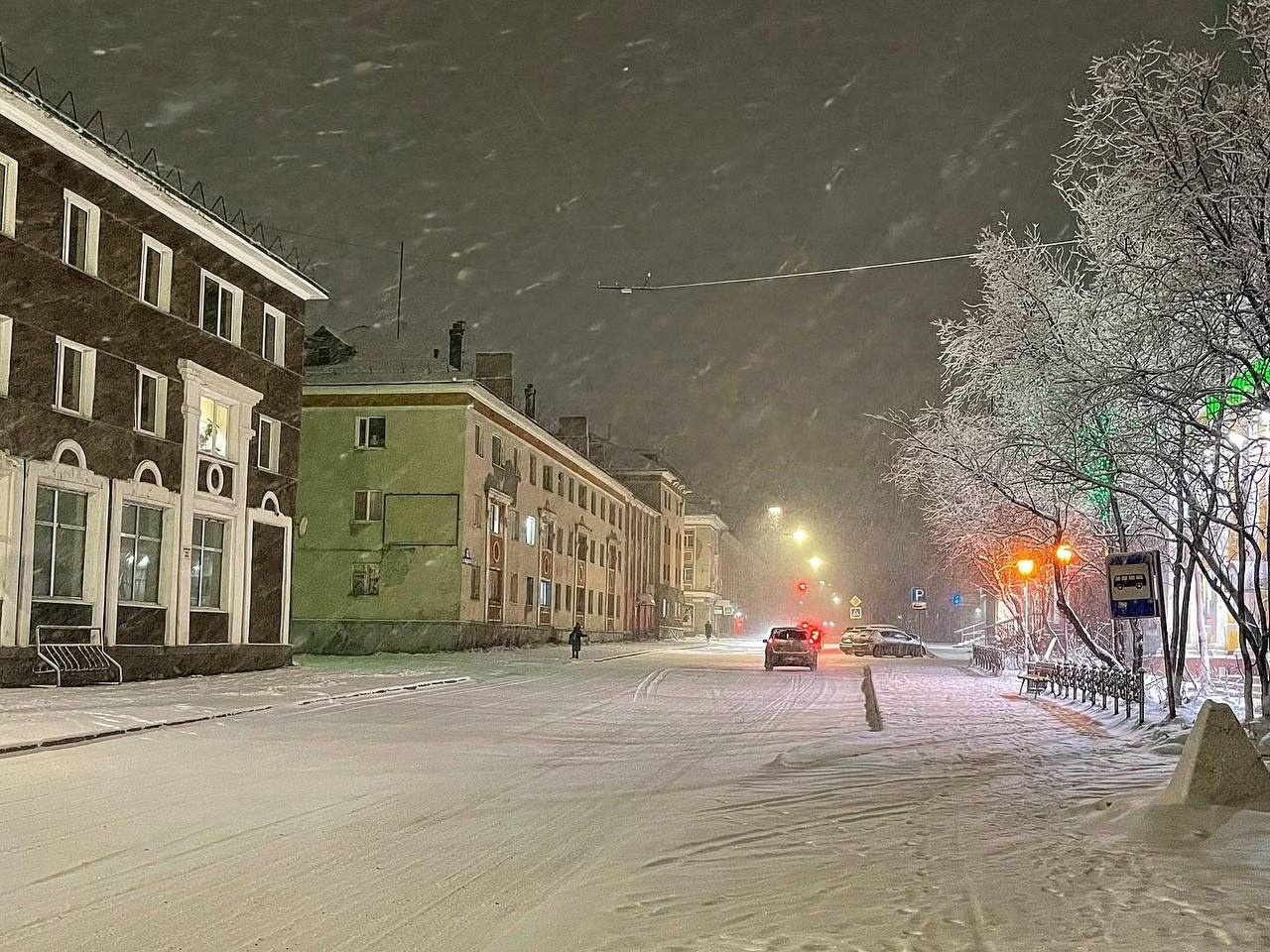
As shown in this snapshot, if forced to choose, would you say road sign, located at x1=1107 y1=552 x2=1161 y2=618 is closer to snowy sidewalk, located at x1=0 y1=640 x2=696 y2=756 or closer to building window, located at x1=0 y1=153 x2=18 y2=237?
snowy sidewalk, located at x1=0 y1=640 x2=696 y2=756

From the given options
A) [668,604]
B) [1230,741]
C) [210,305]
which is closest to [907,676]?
[210,305]

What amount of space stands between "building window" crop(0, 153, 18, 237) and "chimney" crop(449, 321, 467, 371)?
31.4 meters

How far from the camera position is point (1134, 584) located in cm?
1767

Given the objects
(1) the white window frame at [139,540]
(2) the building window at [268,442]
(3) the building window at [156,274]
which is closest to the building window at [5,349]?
(1) the white window frame at [139,540]

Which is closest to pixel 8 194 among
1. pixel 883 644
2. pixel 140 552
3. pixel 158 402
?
pixel 158 402

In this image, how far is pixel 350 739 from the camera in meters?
16.3

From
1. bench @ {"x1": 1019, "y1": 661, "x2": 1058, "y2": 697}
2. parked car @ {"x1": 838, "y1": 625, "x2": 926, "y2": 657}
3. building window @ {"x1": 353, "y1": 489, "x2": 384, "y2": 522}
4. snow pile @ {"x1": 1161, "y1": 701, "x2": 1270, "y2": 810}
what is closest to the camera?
snow pile @ {"x1": 1161, "y1": 701, "x2": 1270, "y2": 810}

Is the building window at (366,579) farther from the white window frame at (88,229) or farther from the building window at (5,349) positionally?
the building window at (5,349)

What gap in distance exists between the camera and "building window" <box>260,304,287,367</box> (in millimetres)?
34906

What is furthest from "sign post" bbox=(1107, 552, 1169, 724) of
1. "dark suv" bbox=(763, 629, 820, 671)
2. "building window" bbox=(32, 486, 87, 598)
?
"dark suv" bbox=(763, 629, 820, 671)

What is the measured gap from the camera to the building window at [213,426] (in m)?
31.8

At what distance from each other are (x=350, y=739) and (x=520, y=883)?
9065 millimetres

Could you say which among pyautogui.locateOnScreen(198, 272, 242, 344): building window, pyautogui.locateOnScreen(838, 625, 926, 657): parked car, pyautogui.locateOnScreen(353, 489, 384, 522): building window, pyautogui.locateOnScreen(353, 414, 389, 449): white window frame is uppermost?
pyautogui.locateOnScreen(198, 272, 242, 344): building window

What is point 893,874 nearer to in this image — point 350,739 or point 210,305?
point 350,739
